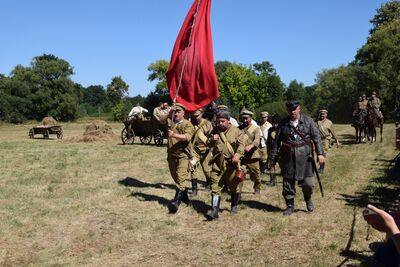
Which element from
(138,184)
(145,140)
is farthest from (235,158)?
(145,140)

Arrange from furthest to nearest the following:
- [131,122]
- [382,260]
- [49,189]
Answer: [131,122], [49,189], [382,260]

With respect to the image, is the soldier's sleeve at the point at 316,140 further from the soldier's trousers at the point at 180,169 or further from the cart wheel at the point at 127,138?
the cart wheel at the point at 127,138

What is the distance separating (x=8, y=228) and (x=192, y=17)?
18.0ft

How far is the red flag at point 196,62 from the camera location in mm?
9008

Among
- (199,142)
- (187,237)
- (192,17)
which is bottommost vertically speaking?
(187,237)

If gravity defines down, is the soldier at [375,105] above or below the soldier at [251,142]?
above

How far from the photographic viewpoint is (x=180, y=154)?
861 centimetres

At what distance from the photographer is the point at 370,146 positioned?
1883cm

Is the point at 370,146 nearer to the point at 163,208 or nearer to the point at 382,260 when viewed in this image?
the point at 163,208

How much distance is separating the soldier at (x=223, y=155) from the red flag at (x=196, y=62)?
3.84 feet

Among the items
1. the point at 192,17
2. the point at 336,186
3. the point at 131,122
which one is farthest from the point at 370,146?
the point at 192,17

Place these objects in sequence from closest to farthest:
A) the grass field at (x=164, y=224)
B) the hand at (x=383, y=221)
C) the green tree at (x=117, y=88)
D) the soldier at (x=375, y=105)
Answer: the hand at (x=383, y=221)
the grass field at (x=164, y=224)
the soldier at (x=375, y=105)
the green tree at (x=117, y=88)

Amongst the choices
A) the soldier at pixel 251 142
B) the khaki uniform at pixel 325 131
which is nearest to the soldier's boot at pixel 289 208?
the soldier at pixel 251 142

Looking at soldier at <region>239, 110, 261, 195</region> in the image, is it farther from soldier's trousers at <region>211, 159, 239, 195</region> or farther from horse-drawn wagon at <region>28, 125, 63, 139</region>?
horse-drawn wagon at <region>28, 125, 63, 139</region>
